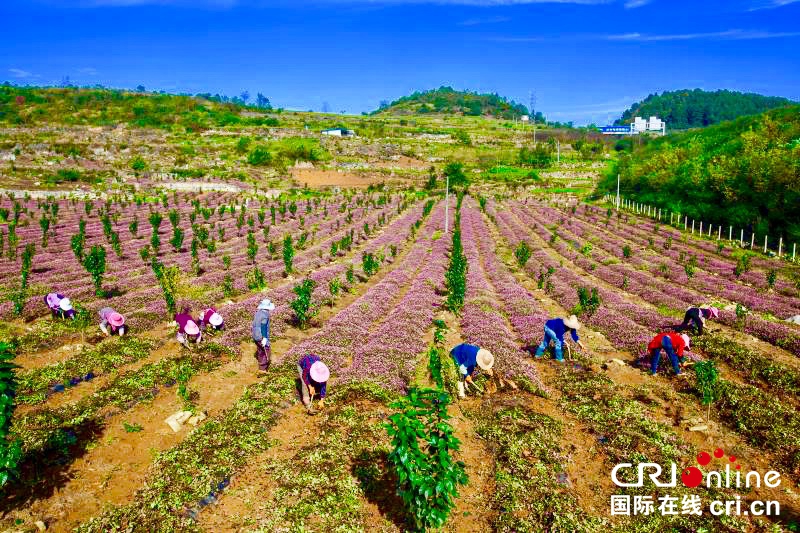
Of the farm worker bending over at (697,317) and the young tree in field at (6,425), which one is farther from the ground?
the young tree in field at (6,425)

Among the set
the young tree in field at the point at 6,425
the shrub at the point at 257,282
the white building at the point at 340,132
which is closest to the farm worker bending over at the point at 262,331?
the young tree in field at the point at 6,425

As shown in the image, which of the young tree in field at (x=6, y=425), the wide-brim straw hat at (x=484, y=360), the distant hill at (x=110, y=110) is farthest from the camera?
the distant hill at (x=110, y=110)

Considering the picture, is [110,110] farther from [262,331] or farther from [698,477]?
[698,477]

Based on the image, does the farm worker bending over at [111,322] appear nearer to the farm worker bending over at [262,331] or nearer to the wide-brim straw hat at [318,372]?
the farm worker bending over at [262,331]

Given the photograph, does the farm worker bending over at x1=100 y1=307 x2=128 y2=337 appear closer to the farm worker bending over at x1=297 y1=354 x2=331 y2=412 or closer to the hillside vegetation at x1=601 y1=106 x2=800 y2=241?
the farm worker bending over at x1=297 y1=354 x2=331 y2=412

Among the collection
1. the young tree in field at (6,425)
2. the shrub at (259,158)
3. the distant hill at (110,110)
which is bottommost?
the young tree in field at (6,425)

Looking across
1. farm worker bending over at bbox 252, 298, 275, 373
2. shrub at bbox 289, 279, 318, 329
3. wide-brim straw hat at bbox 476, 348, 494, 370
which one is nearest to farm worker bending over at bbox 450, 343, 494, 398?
wide-brim straw hat at bbox 476, 348, 494, 370

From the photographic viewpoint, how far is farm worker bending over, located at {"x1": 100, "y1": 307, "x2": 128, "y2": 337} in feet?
52.2

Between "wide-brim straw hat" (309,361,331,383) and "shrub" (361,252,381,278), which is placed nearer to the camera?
"wide-brim straw hat" (309,361,331,383)

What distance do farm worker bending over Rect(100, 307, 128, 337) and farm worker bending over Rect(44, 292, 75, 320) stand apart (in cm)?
187

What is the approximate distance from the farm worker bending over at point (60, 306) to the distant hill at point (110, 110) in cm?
11347

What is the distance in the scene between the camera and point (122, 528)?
780 cm

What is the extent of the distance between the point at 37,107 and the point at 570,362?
6287 inches

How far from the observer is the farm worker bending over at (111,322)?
15.9 metres
